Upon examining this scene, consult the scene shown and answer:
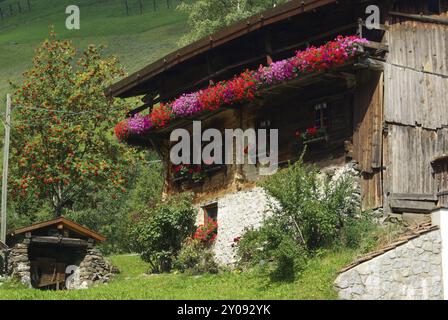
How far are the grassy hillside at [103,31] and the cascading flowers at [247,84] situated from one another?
2473 inches

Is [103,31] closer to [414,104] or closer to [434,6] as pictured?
[434,6]

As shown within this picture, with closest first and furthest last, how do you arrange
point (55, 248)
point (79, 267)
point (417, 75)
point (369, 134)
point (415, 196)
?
point (415, 196) < point (369, 134) < point (417, 75) < point (79, 267) < point (55, 248)

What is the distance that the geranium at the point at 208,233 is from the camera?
84.8 ft

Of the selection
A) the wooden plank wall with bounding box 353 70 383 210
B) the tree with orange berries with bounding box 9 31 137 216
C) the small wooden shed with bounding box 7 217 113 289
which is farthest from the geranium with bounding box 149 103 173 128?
the tree with orange berries with bounding box 9 31 137 216

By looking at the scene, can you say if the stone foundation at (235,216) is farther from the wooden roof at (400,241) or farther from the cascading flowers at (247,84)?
the wooden roof at (400,241)

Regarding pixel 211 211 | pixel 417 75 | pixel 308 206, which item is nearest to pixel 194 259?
pixel 211 211

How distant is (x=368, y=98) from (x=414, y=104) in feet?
4.80

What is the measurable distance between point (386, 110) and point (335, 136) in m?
1.73

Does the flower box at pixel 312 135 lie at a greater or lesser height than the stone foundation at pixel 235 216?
greater

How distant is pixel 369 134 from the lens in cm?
2203

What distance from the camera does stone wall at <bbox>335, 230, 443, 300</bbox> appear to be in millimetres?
17078

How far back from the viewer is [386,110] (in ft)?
72.2

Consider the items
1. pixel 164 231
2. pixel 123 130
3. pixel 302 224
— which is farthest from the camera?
pixel 123 130

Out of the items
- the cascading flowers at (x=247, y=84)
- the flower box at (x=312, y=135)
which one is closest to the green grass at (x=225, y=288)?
the flower box at (x=312, y=135)
